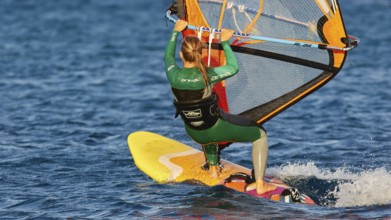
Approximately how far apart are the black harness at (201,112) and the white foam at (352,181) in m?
1.78

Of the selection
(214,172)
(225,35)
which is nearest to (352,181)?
(214,172)

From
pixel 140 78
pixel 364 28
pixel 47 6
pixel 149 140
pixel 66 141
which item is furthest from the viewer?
pixel 47 6

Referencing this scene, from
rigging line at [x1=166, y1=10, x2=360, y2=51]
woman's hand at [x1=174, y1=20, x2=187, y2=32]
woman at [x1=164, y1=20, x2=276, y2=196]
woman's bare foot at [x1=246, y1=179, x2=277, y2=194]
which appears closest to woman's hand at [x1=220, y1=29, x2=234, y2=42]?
woman at [x1=164, y1=20, x2=276, y2=196]

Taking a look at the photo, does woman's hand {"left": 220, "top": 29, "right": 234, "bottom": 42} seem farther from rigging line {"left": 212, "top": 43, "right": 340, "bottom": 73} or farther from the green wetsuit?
rigging line {"left": 212, "top": 43, "right": 340, "bottom": 73}

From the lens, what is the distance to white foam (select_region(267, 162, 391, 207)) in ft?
32.3

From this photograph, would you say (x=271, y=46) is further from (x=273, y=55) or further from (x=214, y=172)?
(x=214, y=172)

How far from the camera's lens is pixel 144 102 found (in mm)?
17125

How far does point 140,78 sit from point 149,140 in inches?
316

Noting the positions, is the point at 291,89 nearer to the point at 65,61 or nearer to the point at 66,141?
the point at 66,141

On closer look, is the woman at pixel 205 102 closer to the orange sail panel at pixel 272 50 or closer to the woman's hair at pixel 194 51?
the woman's hair at pixel 194 51

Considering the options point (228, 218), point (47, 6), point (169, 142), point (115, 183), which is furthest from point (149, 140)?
point (47, 6)

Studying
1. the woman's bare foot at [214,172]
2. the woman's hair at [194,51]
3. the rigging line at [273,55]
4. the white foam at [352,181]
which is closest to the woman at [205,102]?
the woman's hair at [194,51]

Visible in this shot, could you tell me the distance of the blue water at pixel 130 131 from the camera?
32.2 feet

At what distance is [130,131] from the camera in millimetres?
14586
